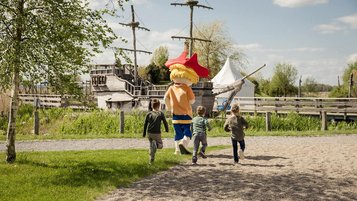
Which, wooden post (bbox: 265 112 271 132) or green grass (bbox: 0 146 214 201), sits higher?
wooden post (bbox: 265 112 271 132)

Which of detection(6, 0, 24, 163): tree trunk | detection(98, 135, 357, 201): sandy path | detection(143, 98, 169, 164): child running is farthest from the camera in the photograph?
detection(143, 98, 169, 164): child running

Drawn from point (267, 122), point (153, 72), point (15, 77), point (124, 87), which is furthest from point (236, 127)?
point (153, 72)

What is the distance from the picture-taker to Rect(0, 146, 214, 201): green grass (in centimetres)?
Result: 650

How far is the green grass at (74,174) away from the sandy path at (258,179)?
0.43 meters

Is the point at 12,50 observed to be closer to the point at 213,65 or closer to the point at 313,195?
the point at 313,195

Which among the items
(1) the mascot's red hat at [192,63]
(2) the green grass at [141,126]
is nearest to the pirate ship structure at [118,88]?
(2) the green grass at [141,126]

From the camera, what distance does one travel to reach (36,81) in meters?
8.38

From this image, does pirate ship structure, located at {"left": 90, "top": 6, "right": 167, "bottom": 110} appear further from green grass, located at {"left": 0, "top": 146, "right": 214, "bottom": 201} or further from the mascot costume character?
green grass, located at {"left": 0, "top": 146, "right": 214, "bottom": 201}

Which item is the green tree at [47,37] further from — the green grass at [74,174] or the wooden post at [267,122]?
the wooden post at [267,122]

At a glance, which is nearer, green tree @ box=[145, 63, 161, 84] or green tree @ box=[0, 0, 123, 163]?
green tree @ box=[0, 0, 123, 163]

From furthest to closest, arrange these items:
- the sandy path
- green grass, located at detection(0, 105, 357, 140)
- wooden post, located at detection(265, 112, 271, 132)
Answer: wooden post, located at detection(265, 112, 271, 132) < green grass, located at detection(0, 105, 357, 140) < the sandy path

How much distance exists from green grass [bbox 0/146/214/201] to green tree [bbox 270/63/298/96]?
47.7 metres

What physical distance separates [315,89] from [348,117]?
40182 mm

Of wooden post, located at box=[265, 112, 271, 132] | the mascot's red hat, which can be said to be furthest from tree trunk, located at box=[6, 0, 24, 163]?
wooden post, located at box=[265, 112, 271, 132]
